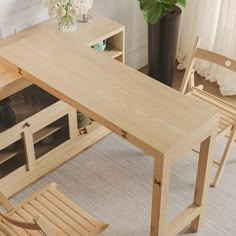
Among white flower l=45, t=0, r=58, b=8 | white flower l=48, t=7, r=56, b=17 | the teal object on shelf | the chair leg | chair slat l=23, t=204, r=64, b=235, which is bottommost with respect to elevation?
the chair leg

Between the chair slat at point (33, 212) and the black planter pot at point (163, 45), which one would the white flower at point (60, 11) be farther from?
the chair slat at point (33, 212)

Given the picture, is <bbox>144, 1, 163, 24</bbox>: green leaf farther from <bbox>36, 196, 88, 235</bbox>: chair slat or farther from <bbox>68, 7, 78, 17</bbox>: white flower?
<bbox>36, 196, 88, 235</bbox>: chair slat

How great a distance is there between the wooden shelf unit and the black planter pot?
0.33 metres

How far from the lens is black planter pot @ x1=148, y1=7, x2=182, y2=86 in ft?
11.1

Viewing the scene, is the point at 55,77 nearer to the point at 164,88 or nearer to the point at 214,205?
the point at 164,88

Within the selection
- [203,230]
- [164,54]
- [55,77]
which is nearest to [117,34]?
[164,54]

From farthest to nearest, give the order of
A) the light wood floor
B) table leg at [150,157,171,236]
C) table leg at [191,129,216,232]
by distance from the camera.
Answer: the light wood floor, table leg at [191,129,216,232], table leg at [150,157,171,236]

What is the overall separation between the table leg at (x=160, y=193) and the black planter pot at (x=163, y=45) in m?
1.47

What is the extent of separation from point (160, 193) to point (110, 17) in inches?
67.5

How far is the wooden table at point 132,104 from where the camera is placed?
2191 mm

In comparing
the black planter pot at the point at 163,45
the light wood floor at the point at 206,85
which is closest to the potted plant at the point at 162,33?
the black planter pot at the point at 163,45

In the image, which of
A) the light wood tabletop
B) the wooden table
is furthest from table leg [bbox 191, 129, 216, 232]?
the light wood tabletop

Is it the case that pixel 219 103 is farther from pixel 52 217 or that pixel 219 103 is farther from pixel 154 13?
pixel 52 217

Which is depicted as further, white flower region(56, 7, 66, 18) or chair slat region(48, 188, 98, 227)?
white flower region(56, 7, 66, 18)
